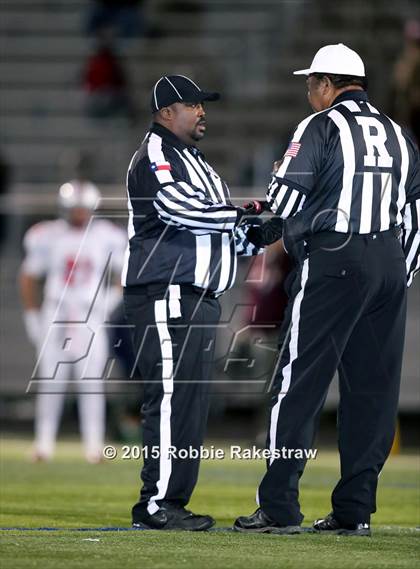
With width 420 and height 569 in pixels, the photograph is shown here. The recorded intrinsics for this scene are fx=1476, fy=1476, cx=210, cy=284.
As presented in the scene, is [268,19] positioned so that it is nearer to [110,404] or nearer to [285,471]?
[110,404]

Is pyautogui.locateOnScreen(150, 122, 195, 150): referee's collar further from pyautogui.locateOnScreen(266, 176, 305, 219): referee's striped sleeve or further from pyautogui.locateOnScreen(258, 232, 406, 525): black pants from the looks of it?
pyautogui.locateOnScreen(258, 232, 406, 525): black pants

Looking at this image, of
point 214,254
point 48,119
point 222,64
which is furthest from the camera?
point 48,119

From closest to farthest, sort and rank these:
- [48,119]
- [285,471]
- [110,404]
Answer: [285,471] → [110,404] → [48,119]

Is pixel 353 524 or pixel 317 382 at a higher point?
pixel 317 382

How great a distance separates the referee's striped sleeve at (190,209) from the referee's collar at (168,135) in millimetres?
236

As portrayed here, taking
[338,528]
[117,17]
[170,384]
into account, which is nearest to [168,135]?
[170,384]

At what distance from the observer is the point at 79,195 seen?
10.1 metres

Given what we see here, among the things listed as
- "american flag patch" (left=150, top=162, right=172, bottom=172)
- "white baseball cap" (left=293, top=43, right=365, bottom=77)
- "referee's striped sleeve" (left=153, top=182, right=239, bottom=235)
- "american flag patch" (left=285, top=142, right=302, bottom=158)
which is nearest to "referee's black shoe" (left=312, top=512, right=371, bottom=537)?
"referee's striped sleeve" (left=153, top=182, right=239, bottom=235)

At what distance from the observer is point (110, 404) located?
12.1 meters

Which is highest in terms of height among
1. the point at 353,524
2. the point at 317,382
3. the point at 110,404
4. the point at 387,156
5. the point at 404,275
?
the point at 387,156

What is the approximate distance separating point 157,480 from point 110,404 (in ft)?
19.8

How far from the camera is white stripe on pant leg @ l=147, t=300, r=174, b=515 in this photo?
6.05m

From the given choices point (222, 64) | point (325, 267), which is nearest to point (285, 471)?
point (325, 267)

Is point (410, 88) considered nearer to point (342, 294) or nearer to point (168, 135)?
point (168, 135)
